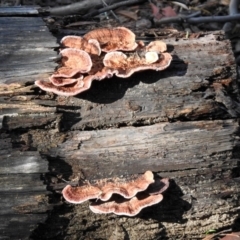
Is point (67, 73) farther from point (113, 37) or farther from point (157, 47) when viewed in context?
point (157, 47)

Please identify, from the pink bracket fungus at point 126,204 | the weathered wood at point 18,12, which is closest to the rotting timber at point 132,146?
the pink bracket fungus at point 126,204

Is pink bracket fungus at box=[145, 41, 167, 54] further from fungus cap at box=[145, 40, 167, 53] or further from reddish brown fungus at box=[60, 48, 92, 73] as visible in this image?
reddish brown fungus at box=[60, 48, 92, 73]

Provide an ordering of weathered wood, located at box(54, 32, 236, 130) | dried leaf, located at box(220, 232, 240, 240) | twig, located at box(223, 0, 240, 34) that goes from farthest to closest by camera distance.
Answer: twig, located at box(223, 0, 240, 34) < dried leaf, located at box(220, 232, 240, 240) < weathered wood, located at box(54, 32, 236, 130)

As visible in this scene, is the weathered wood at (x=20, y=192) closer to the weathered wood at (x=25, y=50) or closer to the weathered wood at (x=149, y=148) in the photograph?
the weathered wood at (x=149, y=148)

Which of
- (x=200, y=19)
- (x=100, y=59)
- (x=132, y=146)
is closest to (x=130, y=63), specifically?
(x=100, y=59)

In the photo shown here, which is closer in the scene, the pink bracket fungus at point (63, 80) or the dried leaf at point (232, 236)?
the pink bracket fungus at point (63, 80)

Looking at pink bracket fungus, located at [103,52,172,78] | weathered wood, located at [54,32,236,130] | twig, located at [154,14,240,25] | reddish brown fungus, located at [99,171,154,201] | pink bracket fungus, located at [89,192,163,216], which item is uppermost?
twig, located at [154,14,240,25]

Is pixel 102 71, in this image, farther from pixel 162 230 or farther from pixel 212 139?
pixel 162 230

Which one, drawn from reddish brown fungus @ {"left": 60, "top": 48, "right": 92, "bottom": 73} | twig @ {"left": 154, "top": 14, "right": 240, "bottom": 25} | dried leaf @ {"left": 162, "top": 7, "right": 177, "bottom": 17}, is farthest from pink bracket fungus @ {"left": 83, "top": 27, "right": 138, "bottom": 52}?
dried leaf @ {"left": 162, "top": 7, "right": 177, "bottom": 17}
